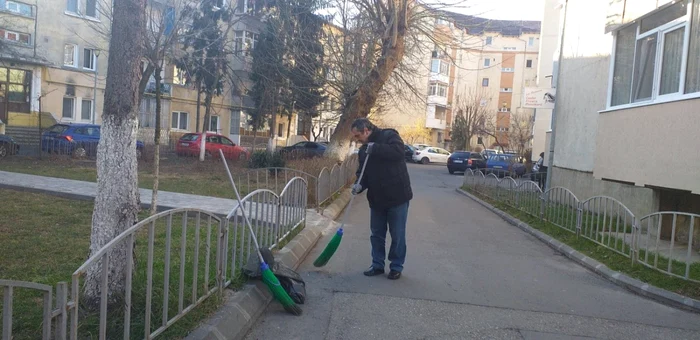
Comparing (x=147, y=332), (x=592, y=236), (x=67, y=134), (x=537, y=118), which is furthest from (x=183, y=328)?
(x=537, y=118)

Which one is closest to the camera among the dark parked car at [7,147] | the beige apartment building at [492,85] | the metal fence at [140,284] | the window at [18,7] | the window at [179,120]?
the metal fence at [140,284]

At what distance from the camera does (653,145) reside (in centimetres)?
872

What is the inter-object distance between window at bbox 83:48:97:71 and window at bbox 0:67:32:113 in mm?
3402

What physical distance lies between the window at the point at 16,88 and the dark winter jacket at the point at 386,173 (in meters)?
27.9

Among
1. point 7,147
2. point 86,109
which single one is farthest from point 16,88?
point 7,147

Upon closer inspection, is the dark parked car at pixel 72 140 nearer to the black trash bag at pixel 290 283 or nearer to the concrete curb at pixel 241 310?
the concrete curb at pixel 241 310

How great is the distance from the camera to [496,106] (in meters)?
62.9

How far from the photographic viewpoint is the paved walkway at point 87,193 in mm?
10781

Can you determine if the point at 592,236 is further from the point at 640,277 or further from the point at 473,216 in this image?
the point at 473,216

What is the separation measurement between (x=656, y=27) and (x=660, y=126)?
1.75m

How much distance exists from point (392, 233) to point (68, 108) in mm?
29871

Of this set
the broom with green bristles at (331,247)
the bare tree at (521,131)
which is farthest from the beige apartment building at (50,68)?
the broom with green bristles at (331,247)

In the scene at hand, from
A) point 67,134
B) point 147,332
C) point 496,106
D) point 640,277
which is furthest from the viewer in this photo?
point 496,106

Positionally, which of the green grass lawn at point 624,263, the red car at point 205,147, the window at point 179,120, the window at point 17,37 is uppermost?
the window at point 17,37
